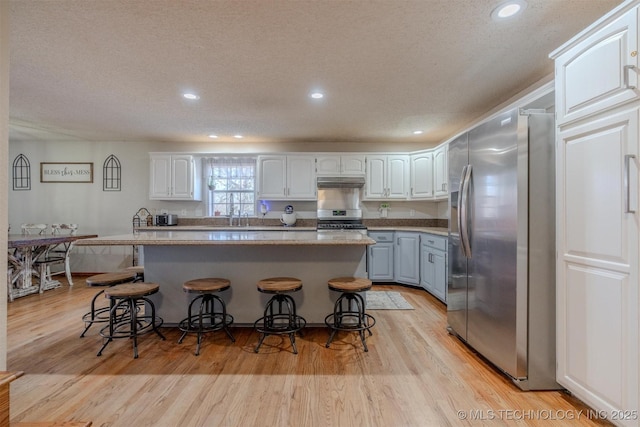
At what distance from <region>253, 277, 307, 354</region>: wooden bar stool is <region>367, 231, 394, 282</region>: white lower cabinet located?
2.05 metres

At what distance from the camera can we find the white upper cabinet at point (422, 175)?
183 inches

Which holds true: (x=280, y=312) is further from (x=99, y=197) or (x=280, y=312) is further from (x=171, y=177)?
(x=99, y=197)

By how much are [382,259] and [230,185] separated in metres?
3.04

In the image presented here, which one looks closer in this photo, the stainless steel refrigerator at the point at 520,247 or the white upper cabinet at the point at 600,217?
the white upper cabinet at the point at 600,217

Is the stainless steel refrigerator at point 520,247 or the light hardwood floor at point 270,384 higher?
the stainless steel refrigerator at point 520,247

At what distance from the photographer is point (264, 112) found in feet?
12.1

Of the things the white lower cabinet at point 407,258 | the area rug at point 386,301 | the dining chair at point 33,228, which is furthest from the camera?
the dining chair at point 33,228

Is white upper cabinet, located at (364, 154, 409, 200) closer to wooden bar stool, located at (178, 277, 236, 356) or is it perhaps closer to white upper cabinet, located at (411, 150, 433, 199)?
white upper cabinet, located at (411, 150, 433, 199)

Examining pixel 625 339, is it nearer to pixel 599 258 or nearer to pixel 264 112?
pixel 599 258

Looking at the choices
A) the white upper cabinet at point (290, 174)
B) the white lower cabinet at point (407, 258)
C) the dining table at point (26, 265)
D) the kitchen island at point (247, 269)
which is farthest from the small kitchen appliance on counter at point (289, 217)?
the dining table at point (26, 265)

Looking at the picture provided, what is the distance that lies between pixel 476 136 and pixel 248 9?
1.94m

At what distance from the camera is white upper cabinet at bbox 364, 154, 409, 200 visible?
4.97m

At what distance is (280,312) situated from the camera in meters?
2.55

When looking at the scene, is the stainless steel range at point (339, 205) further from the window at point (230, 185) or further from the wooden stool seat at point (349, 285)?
the wooden stool seat at point (349, 285)
